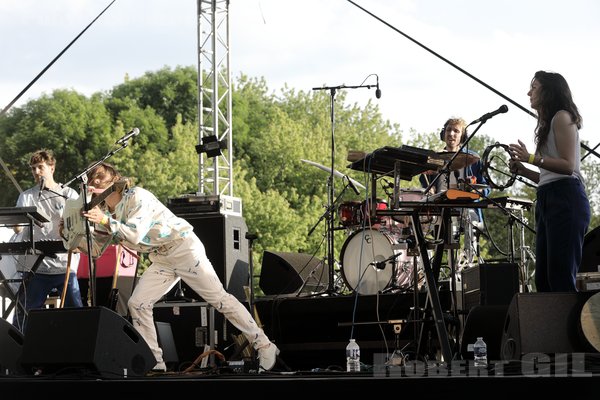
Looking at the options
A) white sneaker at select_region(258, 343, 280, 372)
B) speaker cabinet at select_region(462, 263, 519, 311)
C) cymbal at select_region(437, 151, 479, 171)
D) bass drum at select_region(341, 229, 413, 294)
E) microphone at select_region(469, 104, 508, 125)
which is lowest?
white sneaker at select_region(258, 343, 280, 372)

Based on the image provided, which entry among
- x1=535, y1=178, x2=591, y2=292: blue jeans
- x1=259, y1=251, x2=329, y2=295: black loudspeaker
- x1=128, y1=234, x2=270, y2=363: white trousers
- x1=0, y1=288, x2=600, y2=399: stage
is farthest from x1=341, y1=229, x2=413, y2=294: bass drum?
x1=535, y1=178, x2=591, y2=292: blue jeans

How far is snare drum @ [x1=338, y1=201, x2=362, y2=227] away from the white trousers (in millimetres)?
1959

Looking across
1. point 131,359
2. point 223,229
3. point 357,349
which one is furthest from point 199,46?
point 131,359

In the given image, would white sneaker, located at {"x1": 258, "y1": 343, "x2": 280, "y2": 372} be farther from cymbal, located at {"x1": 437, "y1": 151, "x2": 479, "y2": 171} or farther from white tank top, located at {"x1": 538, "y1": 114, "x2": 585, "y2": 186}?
white tank top, located at {"x1": 538, "y1": 114, "x2": 585, "y2": 186}

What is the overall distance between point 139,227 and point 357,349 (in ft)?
6.04

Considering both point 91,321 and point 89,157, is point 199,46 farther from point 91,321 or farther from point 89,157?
point 89,157

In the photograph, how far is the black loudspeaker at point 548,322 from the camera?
14.0 feet

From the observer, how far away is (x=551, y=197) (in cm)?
518

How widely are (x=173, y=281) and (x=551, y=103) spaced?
123 inches

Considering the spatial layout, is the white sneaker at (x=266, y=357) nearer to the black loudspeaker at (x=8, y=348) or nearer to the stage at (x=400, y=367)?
the stage at (x=400, y=367)

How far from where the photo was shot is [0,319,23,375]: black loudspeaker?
5.02 m

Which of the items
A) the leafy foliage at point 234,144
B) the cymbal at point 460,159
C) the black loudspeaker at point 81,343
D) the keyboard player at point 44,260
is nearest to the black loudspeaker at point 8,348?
the black loudspeaker at point 81,343

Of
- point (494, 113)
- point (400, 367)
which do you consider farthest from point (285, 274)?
point (400, 367)

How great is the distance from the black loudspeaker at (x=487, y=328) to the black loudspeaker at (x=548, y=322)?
1415 mm
